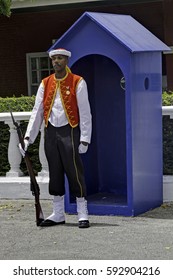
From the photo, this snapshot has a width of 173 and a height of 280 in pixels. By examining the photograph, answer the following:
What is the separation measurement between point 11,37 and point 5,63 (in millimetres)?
736

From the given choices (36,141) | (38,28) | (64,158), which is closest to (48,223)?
(64,158)

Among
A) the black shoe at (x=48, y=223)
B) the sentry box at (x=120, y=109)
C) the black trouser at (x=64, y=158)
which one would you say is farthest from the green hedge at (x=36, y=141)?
the black shoe at (x=48, y=223)

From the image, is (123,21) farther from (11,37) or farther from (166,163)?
(11,37)

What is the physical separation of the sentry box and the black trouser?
0.48 metres

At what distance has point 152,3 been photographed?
1706 centimetres

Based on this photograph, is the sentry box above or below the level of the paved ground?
above

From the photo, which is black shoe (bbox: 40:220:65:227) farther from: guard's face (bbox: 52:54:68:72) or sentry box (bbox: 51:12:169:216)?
guard's face (bbox: 52:54:68:72)

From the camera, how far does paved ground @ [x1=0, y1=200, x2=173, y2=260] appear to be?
21.4ft

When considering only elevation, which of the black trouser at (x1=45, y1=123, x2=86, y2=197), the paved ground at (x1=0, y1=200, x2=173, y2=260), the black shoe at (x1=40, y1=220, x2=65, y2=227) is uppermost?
the black trouser at (x1=45, y1=123, x2=86, y2=197)

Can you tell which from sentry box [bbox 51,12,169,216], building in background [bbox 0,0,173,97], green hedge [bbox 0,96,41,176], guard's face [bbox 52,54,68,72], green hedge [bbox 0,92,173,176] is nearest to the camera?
guard's face [bbox 52,54,68,72]

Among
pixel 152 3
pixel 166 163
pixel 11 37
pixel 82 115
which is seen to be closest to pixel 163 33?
pixel 152 3

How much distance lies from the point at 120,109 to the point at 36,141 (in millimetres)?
1382

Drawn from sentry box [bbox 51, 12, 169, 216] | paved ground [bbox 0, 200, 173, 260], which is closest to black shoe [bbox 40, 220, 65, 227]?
paved ground [bbox 0, 200, 173, 260]

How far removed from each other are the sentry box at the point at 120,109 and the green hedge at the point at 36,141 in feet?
1.08
